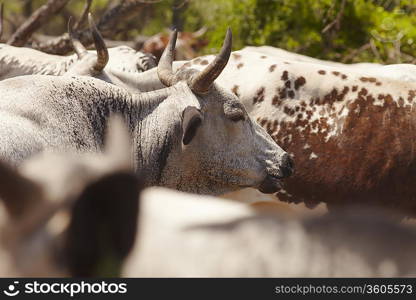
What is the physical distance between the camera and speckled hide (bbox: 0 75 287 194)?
365 centimetres

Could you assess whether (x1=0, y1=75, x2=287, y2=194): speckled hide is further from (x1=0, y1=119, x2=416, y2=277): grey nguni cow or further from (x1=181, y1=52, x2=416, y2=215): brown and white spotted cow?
(x1=0, y1=119, x2=416, y2=277): grey nguni cow

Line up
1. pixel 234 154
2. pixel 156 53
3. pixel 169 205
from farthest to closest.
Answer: pixel 156 53 < pixel 234 154 < pixel 169 205

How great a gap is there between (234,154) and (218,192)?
266 millimetres

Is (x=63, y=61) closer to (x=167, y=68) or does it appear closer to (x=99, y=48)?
(x=99, y=48)

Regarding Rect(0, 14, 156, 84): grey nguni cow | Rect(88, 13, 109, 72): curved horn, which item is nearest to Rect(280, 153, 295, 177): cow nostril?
Rect(88, 13, 109, 72): curved horn

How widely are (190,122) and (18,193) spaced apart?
2548 mm

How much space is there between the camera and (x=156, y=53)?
454 inches

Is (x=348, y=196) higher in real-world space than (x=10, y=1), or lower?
higher

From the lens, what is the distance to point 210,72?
4098 millimetres

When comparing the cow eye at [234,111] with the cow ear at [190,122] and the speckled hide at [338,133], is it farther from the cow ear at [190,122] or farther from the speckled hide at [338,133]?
the speckled hide at [338,133]

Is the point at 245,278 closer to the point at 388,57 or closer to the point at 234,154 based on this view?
the point at 234,154

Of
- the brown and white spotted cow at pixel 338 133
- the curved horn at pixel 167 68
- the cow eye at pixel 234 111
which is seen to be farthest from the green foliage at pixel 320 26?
the cow eye at pixel 234 111

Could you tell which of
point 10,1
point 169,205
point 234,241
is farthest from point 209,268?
point 10,1

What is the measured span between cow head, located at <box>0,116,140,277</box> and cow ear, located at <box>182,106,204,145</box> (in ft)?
8.29
